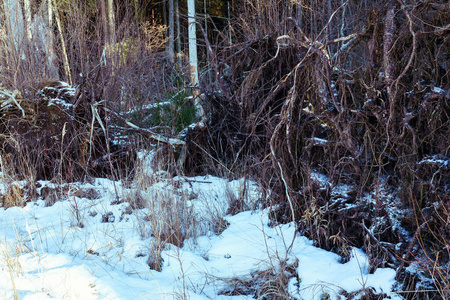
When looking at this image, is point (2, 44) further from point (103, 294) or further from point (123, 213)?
point (103, 294)

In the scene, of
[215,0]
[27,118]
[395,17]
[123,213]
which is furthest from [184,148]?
[215,0]

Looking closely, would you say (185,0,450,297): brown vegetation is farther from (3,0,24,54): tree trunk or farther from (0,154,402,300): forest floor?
(3,0,24,54): tree trunk

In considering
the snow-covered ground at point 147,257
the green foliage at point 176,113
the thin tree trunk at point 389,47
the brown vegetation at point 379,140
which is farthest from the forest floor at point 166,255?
the green foliage at point 176,113

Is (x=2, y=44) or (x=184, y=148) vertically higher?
(x=2, y=44)

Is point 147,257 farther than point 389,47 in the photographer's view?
Yes

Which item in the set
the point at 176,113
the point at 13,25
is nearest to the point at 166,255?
the point at 176,113

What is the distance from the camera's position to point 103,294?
7.86ft

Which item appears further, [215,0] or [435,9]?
[215,0]

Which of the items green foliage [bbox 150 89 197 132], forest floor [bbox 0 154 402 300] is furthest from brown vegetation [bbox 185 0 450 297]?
green foliage [bbox 150 89 197 132]

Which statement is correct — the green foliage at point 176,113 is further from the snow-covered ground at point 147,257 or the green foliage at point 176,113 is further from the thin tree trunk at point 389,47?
the thin tree trunk at point 389,47

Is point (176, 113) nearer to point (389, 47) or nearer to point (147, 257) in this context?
point (147, 257)

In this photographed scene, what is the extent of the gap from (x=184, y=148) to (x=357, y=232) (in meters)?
2.88

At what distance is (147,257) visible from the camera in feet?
10.1

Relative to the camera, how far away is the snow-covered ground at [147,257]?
252 centimetres
